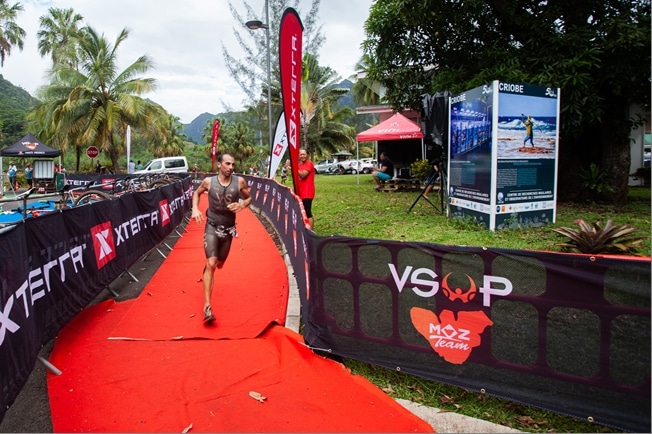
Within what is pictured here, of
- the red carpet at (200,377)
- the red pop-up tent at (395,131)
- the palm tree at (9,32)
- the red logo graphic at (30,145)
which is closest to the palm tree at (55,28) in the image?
the palm tree at (9,32)

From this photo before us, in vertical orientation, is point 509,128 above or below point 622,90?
below

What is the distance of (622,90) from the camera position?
11.5 m

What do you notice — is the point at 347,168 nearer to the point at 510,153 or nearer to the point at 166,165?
the point at 166,165

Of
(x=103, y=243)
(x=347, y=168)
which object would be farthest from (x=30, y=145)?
(x=347, y=168)

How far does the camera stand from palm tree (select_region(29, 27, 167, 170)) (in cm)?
2891

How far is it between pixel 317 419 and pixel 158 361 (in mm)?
1783

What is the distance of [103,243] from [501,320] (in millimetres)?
5007

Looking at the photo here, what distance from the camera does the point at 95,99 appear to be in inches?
1172

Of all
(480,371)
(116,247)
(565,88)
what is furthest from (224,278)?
(565,88)

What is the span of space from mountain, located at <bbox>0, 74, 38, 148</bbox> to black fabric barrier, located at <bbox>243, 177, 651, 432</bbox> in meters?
51.9

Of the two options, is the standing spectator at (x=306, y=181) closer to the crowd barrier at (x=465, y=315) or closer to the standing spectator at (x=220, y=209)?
the standing spectator at (x=220, y=209)

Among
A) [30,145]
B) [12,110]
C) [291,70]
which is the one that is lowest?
[291,70]

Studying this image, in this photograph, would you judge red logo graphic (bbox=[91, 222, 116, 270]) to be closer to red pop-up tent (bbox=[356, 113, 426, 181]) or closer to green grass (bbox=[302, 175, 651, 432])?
green grass (bbox=[302, 175, 651, 432])

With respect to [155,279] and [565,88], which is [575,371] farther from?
[565,88]
